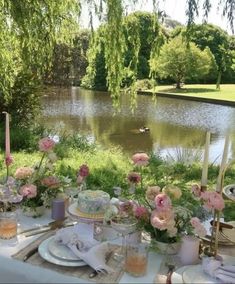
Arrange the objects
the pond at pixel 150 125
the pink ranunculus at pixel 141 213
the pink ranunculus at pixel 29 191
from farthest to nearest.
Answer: the pond at pixel 150 125
the pink ranunculus at pixel 29 191
the pink ranunculus at pixel 141 213

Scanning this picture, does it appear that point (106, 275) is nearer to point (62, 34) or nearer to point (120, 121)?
point (62, 34)

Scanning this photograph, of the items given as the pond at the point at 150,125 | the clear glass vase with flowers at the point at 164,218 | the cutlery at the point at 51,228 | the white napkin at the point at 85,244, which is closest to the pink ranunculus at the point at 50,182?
the cutlery at the point at 51,228

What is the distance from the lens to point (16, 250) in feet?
4.56

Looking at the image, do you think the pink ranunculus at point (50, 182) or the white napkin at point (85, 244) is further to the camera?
the pink ranunculus at point (50, 182)

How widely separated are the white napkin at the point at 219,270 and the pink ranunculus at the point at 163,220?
6.6 inches

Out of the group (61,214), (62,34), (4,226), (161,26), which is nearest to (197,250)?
(61,214)

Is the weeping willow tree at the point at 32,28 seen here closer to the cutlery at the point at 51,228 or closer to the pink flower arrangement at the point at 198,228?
the cutlery at the point at 51,228

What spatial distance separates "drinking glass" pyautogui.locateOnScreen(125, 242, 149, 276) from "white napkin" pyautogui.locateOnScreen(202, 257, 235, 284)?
0.19m

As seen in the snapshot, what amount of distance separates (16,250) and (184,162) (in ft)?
14.0

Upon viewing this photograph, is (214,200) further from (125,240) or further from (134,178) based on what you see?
(134,178)

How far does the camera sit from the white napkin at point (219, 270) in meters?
1.23

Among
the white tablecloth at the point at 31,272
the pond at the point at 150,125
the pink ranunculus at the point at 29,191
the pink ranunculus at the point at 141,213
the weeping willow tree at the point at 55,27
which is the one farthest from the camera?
the pond at the point at 150,125

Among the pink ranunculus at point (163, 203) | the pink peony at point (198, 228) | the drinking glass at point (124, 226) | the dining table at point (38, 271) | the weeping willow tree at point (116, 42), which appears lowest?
the dining table at point (38, 271)

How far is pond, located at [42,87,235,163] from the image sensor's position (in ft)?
29.3
